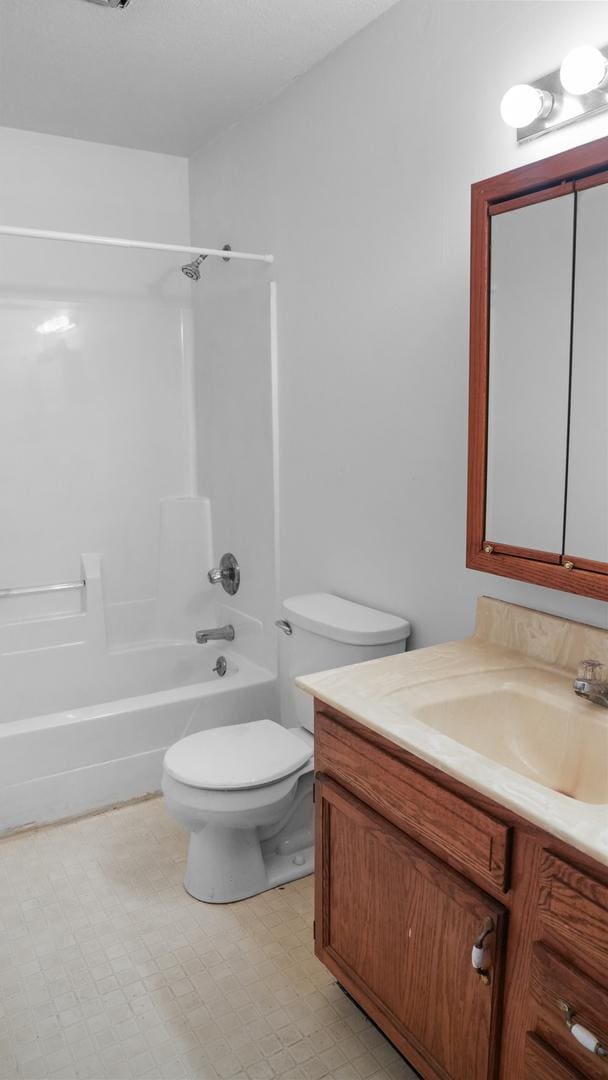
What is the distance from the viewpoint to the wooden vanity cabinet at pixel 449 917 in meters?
1.05

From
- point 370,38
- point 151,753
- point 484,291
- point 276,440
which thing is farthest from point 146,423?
point 484,291

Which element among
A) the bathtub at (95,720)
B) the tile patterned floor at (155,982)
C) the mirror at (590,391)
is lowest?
the tile patterned floor at (155,982)

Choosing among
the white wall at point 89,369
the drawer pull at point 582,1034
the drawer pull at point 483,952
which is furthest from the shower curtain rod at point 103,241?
the drawer pull at point 582,1034

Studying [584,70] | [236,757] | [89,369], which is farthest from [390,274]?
[89,369]

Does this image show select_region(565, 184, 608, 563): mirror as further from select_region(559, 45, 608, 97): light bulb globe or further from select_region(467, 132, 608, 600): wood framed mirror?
select_region(559, 45, 608, 97): light bulb globe

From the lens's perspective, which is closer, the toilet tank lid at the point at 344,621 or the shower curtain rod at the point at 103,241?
the toilet tank lid at the point at 344,621

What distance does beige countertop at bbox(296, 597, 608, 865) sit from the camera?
1.22m

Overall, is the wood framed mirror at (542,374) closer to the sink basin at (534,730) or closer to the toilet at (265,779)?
the sink basin at (534,730)

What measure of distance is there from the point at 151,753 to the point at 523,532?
5.34 feet

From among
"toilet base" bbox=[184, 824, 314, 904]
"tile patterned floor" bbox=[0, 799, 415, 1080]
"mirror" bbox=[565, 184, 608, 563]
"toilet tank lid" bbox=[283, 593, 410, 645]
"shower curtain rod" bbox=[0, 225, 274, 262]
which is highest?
"shower curtain rod" bbox=[0, 225, 274, 262]

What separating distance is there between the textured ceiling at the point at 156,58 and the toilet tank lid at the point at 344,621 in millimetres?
1615

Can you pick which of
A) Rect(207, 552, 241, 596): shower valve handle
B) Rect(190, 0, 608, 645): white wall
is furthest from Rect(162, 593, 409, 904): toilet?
Rect(207, 552, 241, 596): shower valve handle

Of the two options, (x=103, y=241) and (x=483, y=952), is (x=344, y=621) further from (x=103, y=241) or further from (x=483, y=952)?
(x=103, y=241)

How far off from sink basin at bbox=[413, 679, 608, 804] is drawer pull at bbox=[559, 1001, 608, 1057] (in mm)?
372
